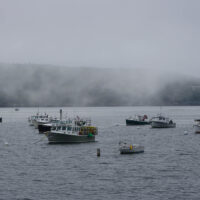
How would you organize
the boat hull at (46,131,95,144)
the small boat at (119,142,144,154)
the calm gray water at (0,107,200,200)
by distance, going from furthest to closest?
the boat hull at (46,131,95,144), the small boat at (119,142,144,154), the calm gray water at (0,107,200,200)

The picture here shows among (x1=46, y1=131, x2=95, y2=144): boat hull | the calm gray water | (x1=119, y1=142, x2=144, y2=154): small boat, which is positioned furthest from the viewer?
(x1=46, y1=131, x2=95, y2=144): boat hull

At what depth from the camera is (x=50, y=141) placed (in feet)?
308

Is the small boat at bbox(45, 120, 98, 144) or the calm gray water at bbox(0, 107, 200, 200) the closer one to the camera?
the calm gray water at bbox(0, 107, 200, 200)

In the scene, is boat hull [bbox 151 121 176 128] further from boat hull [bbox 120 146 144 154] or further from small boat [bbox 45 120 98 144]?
boat hull [bbox 120 146 144 154]

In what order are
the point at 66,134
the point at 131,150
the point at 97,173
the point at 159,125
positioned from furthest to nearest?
the point at 159,125
the point at 66,134
the point at 131,150
the point at 97,173

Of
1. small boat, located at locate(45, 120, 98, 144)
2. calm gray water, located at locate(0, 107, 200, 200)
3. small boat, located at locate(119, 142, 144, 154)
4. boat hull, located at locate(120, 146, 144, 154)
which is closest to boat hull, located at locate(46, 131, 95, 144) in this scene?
small boat, located at locate(45, 120, 98, 144)

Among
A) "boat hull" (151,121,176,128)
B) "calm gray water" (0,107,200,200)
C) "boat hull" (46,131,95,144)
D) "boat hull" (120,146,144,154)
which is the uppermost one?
"boat hull" (151,121,176,128)

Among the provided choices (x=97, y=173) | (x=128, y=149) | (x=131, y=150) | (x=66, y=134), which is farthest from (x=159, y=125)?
(x=97, y=173)

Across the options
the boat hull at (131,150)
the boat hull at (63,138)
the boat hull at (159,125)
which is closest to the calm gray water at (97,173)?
the boat hull at (131,150)

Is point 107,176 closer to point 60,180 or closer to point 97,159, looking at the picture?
point 60,180

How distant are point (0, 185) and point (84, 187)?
9.61 m

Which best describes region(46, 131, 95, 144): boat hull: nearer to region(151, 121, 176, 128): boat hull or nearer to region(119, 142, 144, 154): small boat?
region(119, 142, 144, 154): small boat

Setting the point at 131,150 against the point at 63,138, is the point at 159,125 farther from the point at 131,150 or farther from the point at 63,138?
the point at 131,150

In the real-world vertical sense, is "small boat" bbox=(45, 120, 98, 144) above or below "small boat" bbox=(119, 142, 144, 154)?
above
